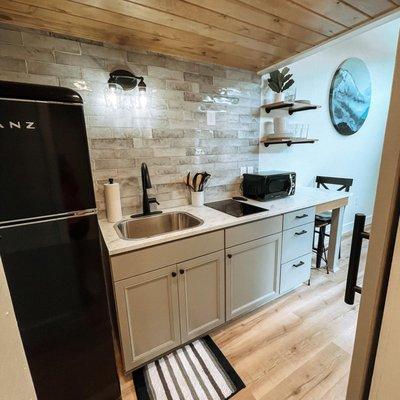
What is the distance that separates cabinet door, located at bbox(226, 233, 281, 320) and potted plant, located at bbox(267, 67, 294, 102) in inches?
55.6

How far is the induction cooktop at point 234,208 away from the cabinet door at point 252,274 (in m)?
0.23

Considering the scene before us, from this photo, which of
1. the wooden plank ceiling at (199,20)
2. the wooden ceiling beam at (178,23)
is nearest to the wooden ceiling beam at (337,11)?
the wooden plank ceiling at (199,20)

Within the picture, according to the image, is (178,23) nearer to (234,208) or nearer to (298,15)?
(298,15)

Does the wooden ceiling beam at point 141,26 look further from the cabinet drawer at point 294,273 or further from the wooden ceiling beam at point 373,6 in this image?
the cabinet drawer at point 294,273

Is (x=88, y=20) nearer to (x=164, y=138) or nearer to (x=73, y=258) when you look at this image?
(x=164, y=138)

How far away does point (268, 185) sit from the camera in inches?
83.8

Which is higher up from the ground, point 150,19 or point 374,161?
point 150,19

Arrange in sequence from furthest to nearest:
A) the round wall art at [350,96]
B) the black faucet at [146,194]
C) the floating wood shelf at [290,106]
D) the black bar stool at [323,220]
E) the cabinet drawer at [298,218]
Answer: the round wall art at [350,96], the black bar stool at [323,220], the floating wood shelf at [290,106], the cabinet drawer at [298,218], the black faucet at [146,194]

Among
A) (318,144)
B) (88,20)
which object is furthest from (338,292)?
(88,20)

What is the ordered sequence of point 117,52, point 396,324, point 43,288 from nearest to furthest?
1. point 396,324
2. point 43,288
3. point 117,52

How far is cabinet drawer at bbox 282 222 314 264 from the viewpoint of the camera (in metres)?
1.99

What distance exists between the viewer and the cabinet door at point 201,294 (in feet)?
5.01

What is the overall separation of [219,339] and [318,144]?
2.54 meters

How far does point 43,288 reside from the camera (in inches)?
39.7
